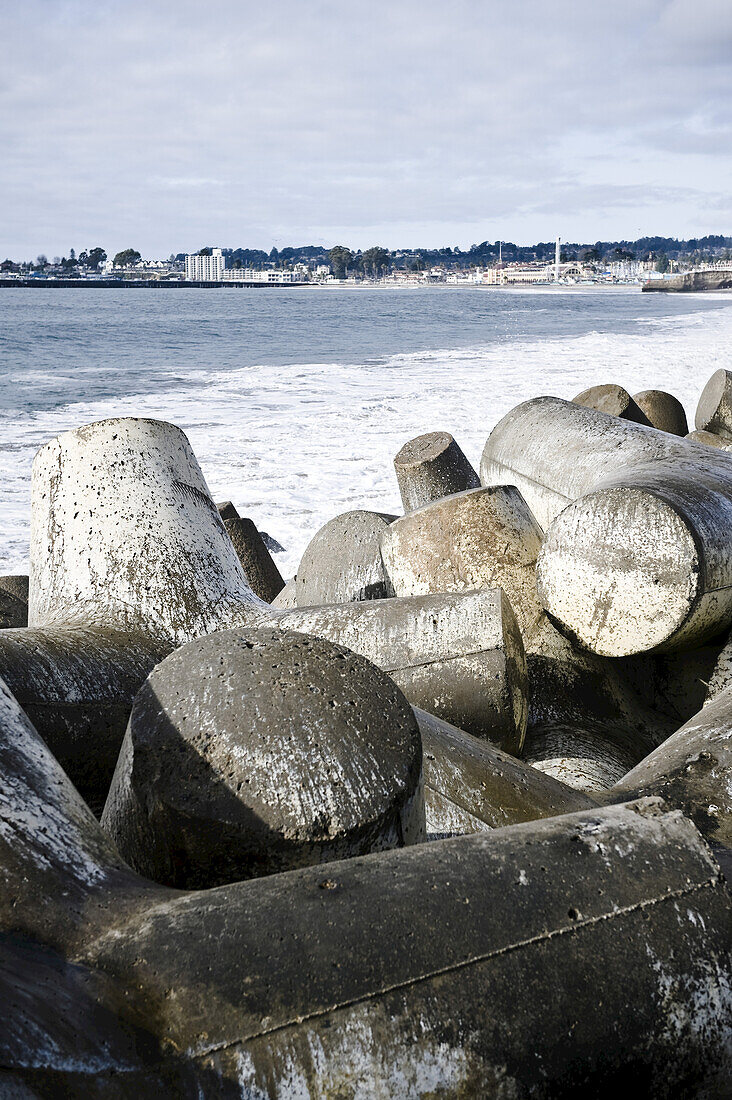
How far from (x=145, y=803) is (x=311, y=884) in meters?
0.49

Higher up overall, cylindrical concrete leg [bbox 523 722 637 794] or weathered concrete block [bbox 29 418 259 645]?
weathered concrete block [bbox 29 418 259 645]

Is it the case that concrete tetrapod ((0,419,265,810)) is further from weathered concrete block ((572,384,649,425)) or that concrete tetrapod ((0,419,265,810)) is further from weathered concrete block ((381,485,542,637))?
weathered concrete block ((572,384,649,425))

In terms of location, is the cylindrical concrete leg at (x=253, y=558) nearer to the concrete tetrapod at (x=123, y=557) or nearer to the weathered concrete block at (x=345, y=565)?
the weathered concrete block at (x=345, y=565)

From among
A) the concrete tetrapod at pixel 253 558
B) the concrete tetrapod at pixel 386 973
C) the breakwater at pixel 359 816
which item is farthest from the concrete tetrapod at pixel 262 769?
the concrete tetrapod at pixel 253 558

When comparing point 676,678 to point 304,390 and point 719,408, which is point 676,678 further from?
point 304,390

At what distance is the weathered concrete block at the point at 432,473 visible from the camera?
5.04m

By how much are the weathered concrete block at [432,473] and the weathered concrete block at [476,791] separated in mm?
2636

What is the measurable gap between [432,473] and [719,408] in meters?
3.00

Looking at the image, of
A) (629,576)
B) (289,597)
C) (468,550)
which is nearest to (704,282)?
(289,597)

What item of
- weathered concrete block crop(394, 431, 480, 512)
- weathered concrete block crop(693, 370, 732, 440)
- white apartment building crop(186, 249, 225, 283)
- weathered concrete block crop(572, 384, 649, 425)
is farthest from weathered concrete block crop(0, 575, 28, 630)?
white apartment building crop(186, 249, 225, 283)

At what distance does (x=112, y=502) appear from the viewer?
3.25 metres

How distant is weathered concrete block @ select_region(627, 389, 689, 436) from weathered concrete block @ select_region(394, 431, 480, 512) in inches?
93.0

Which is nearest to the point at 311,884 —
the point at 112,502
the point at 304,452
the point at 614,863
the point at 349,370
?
the point at 614,863

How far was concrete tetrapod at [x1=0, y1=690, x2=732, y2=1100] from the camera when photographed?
47.0 inches
